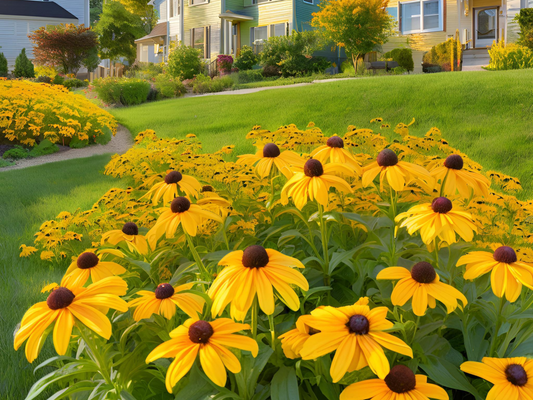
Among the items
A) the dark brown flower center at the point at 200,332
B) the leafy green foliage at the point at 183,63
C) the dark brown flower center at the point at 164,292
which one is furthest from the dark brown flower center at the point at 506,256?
the leafy green foliage at the point at 183,63

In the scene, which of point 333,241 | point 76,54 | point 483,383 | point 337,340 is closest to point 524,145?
point 333,241

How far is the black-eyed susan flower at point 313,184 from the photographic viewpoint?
1505 millimetres

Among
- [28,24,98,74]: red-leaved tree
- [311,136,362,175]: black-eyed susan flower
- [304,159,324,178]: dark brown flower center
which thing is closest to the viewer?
[304,159,324,178]: dark brown flower center

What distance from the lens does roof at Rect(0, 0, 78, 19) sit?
3212 cm

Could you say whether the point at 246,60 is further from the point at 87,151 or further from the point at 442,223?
the point at 442,223

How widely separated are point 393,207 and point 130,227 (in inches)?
47.0

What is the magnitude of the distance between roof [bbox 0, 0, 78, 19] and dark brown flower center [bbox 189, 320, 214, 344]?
38.1 metres

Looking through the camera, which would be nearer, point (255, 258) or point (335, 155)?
point (255, 258)

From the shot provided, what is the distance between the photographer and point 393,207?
178 centimetres

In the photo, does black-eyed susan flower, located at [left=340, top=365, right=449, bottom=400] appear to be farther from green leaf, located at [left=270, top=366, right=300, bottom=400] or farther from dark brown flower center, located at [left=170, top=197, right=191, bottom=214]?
dark brown flower center, located at [left=170, top=197, right=191, bottom=214]

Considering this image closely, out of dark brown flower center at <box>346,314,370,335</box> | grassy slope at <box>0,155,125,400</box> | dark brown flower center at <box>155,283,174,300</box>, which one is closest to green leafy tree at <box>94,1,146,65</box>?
grassy slope at <box>0,155,125,400</box>

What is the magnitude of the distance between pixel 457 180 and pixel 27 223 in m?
4.49

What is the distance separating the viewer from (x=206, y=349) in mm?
1058

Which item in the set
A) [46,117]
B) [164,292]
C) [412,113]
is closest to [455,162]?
[164,292]
